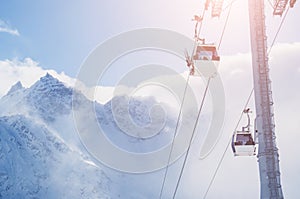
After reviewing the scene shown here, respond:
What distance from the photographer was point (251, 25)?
1727cm

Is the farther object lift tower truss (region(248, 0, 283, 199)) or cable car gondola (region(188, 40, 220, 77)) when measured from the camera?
cable car gondola (region(188, 40, 220, 77))

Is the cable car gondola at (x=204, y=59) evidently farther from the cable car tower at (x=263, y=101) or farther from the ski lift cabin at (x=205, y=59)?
the cable car tower at (x=263, y=101)

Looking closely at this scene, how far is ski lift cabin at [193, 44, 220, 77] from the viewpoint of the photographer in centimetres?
1947

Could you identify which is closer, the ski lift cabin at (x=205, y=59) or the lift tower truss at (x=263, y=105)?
the lift tower truss at (x=263, y=105)

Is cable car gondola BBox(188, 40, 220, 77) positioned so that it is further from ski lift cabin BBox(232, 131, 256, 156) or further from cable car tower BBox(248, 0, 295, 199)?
ski lift cabin BBox(232, 131, 256, 156)

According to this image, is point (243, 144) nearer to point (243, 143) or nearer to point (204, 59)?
point (243, 143)

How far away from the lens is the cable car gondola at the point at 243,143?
59.6 feet

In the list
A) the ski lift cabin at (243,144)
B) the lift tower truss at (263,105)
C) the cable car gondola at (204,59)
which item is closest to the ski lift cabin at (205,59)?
the cable car gondola at (204,59)

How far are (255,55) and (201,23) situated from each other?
319 cm

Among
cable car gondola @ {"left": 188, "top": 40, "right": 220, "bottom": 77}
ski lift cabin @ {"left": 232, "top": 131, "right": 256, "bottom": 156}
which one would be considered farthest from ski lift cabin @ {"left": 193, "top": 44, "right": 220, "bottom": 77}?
ski lift cabin @ {"left": 232, "top": 131, "right": 256, "bottom": 156}

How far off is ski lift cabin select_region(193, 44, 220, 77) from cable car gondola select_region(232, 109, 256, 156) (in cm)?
300

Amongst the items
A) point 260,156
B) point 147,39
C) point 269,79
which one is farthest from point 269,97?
point 147,39

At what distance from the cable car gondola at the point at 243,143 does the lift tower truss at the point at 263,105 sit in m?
1.03

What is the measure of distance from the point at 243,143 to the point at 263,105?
2.24m
